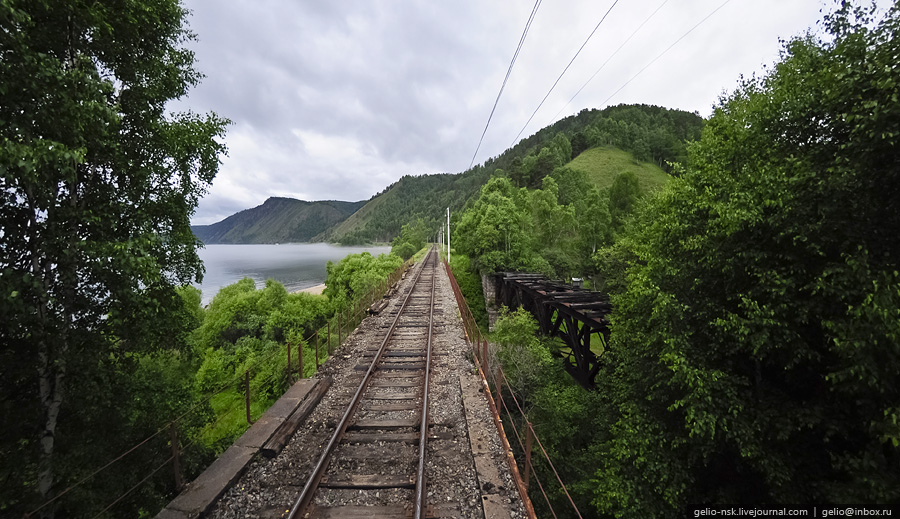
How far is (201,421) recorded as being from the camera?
998cm

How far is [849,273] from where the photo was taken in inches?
210

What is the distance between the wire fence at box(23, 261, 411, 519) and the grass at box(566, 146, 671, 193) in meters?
72.8

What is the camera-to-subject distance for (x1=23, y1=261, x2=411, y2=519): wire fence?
496 centimetres

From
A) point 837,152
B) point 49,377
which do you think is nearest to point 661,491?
point 837,152

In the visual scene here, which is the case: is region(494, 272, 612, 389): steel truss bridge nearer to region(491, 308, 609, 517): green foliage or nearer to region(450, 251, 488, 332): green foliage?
region(491, 308, 609, 517): green foliage

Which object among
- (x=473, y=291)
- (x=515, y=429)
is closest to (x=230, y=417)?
(x=515, y=429)

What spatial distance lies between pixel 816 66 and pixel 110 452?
48.1 feet

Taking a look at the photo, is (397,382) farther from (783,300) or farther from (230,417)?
(230,417)

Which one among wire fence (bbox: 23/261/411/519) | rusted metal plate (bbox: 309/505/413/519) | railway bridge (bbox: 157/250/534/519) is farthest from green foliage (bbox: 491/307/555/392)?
rusted metal plate (bbox: 309/505/413/519)

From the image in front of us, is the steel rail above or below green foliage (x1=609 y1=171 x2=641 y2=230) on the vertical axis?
below

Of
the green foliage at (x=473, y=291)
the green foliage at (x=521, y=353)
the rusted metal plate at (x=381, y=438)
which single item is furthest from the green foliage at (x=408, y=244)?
the rusted metal plate at (x=381, y=438)

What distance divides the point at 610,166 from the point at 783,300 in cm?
9760

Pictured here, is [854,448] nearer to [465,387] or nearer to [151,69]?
[465,387]

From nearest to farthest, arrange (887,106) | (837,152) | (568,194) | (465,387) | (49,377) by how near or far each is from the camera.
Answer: (887,106), (49,377), (837,152), (465,387), (568,194)
